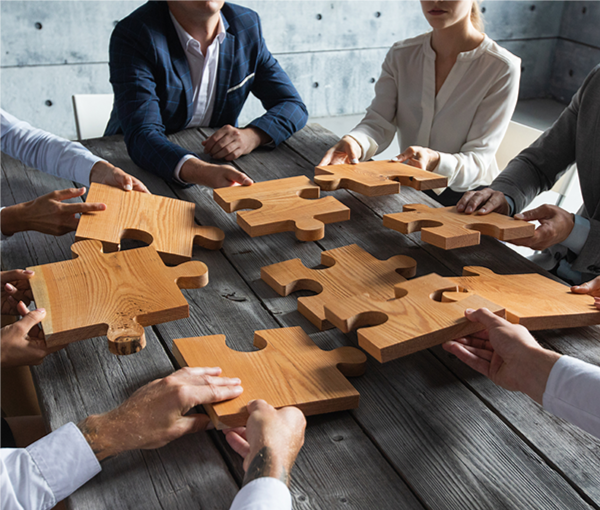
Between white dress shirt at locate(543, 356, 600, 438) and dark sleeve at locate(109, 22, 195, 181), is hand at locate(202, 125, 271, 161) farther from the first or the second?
white dress shirt at locate(543, 356, 600, 438)

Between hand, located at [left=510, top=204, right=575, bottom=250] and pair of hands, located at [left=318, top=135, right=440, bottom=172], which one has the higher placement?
pair of hands, located at [left=318, top=135, right=440, bottom=172]

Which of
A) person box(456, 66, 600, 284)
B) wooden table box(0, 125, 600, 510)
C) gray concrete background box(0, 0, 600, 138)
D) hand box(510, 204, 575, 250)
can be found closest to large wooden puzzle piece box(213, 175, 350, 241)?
wooden table box(0, 125, 600, 510)

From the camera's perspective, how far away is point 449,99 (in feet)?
8.12

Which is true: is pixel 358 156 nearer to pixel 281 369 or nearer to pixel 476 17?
pixel 476 17

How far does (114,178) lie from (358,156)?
97cm

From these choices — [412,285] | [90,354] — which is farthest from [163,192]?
[412,285]

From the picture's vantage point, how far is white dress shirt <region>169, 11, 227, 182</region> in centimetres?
226

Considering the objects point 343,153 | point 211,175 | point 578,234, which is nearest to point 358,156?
point 343,153

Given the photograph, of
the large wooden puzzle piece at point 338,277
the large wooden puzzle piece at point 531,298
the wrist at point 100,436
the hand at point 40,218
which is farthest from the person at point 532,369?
the hand at point 40,218

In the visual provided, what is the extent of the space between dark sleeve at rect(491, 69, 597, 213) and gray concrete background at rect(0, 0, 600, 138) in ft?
11.7

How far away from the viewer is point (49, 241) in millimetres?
1579

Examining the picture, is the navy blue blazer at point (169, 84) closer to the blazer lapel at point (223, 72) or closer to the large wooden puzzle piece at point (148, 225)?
the blazer lapel at point (223, 72)

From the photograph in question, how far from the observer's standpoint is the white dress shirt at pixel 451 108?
233cm

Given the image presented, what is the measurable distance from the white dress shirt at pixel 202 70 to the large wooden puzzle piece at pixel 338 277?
1306 mm
